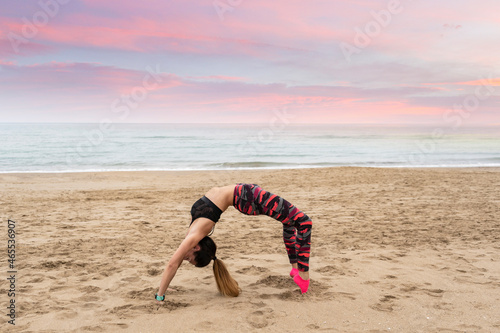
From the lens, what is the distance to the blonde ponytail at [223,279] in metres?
4.23

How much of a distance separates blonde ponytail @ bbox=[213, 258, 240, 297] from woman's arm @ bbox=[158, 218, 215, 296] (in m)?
0.45

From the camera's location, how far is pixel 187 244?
3.91 metres

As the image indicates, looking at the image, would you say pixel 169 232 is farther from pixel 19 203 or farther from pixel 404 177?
pixel 404 177

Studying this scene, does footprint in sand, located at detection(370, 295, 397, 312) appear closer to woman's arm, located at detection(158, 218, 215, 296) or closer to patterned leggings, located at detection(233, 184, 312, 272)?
patterned leggings, located at detection(233, 184, 312, 272)

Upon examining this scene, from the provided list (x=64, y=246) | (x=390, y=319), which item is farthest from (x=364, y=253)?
(x=64, y=246)

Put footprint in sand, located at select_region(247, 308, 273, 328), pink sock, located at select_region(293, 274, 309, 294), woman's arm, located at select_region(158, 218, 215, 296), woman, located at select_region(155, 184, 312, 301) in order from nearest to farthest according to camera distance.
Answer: footprint in sand, located at select_region(247, 308, 273, 328) → woman's arm, located at select_region(158, 218, 215, 296) → woman, located at select_region(155, 184, 312, 301) → pink sock, located at select_region(293, 274, 309, 294)

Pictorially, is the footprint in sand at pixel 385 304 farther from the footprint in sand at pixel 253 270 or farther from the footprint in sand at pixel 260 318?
the footprint in sand at pixel 253 270

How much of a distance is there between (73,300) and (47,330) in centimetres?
66

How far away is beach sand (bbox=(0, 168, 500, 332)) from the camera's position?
3793mm

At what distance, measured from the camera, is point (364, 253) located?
19.4 feet

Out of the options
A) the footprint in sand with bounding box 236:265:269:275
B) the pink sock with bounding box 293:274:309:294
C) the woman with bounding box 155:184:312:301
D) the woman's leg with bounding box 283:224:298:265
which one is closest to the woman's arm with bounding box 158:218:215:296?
the woman with bounding box 155:184:312:301

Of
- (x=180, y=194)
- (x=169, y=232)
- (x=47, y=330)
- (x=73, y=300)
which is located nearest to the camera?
(x=47, y=330)

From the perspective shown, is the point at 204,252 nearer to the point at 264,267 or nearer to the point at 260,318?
the point at 260,318

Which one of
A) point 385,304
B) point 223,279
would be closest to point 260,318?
point 223,279
